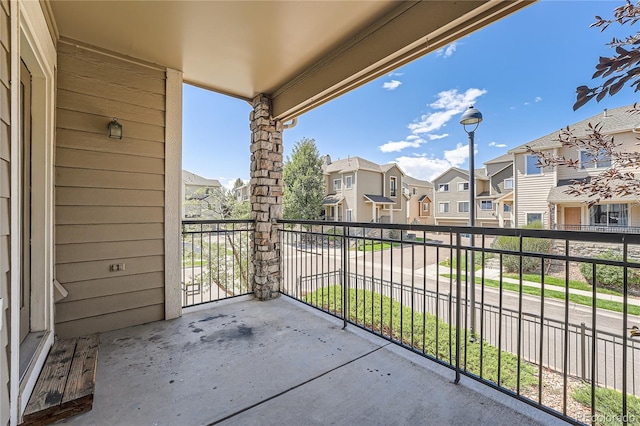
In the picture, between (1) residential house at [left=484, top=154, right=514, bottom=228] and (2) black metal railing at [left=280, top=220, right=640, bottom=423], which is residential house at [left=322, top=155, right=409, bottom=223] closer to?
(1) residential house at [left=484, top=154, right=514, bottom=228]

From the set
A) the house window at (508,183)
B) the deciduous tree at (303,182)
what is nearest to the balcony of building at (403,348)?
the house window at (508,183)

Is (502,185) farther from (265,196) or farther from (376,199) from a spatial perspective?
(265,196)

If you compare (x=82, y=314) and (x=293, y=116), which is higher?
(x=293, y=116)

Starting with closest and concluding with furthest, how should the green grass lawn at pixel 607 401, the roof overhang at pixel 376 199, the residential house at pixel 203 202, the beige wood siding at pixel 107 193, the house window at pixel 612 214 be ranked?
1. the beige wood siding at pixel 107 193
2. the green grass lawn at pixel 607 401
3. the house window at pixel 612 214
4. the residential house at pixel 203 202
5. the roof overhang at pixel 376 199

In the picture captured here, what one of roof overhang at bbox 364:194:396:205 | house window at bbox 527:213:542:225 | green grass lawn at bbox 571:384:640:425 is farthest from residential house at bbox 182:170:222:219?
roof overhang at bbox 364:194:396:205

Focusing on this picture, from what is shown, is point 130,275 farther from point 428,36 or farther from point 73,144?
point 428,36

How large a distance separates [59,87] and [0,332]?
7.17 ft

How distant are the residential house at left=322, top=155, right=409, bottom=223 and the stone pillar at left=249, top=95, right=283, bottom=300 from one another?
9552mm

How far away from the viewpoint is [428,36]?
1932 millimetres

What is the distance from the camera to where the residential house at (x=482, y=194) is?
812 centimetres

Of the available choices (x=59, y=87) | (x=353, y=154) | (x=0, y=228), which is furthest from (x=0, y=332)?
(x=353, y=154)

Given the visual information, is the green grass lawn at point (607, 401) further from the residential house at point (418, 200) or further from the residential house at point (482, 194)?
the residential house at point (418, 200)

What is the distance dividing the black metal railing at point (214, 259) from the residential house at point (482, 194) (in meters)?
3.78

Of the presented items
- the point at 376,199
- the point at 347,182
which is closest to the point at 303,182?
the point at 347,182
